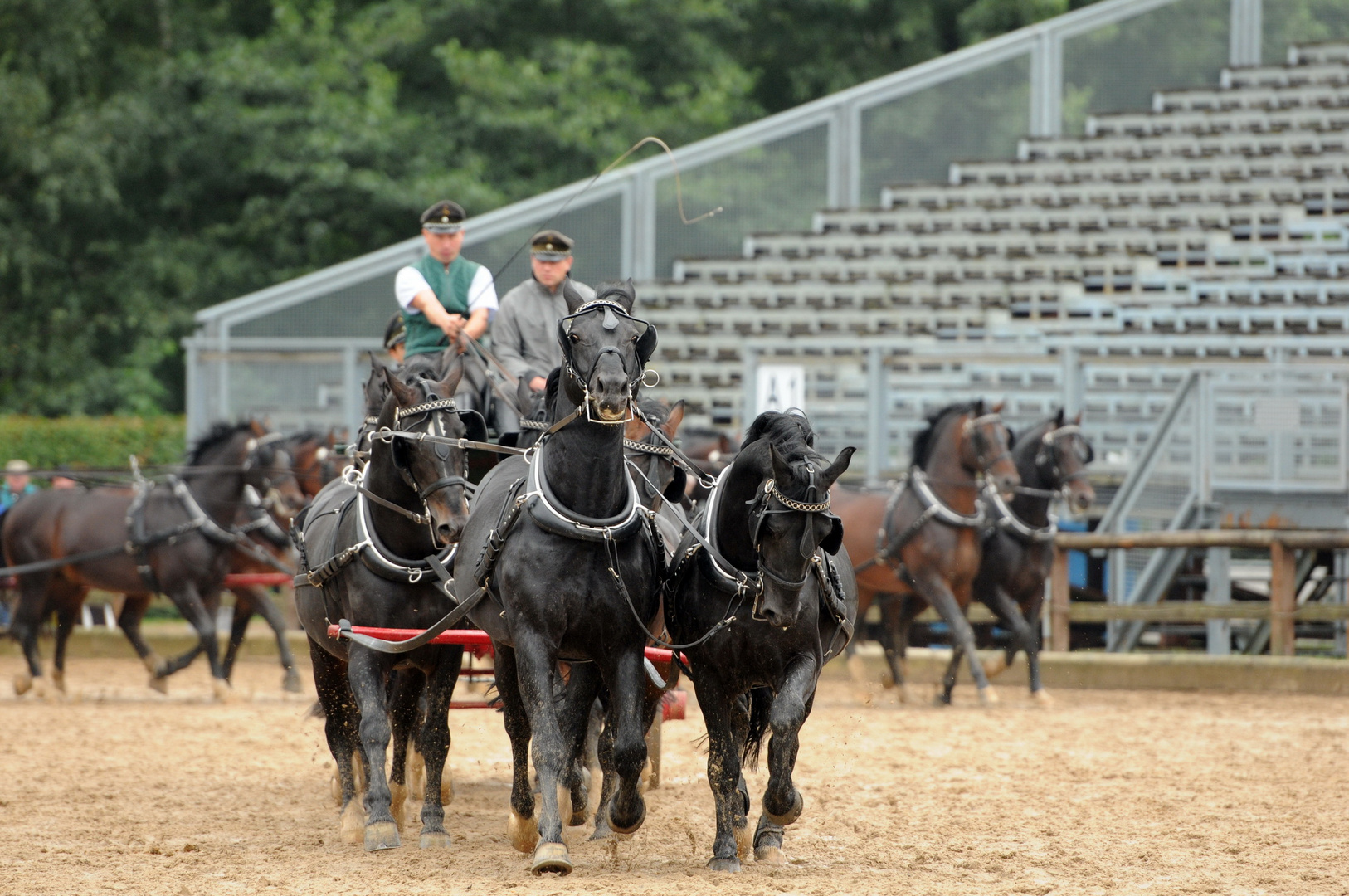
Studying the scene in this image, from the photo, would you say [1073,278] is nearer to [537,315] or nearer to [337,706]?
[537,315]

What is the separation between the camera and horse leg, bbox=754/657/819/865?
6.16 meters

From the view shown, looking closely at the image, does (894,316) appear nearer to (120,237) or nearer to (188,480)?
(188,480)

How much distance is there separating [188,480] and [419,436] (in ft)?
23.6

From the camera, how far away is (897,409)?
1667 cm

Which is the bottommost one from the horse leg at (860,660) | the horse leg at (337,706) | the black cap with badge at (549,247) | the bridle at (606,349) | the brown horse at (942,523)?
the horse leg at (860,660)

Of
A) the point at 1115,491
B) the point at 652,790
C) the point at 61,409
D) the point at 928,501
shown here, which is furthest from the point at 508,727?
the point at 61,409

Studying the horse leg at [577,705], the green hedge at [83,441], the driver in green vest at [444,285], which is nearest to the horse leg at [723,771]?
the horse leg at [577,705]

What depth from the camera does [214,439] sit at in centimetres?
1369

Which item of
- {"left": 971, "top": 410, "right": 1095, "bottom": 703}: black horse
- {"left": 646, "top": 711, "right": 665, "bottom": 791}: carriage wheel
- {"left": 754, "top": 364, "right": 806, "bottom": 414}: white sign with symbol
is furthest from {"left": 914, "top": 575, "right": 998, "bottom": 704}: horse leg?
{"left": 646, "top": 711, "right": 665, "bottom": 791}: carriage wheel

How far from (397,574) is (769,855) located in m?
1.95

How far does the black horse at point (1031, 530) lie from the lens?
43.0 ft

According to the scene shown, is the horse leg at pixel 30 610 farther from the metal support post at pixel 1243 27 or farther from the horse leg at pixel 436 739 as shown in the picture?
the metal support post at pixel 1243 27

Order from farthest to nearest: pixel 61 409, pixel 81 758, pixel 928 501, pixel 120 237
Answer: pixel 120 237 → pixel 61 409 → pixel 928 501 → pixel 81 758

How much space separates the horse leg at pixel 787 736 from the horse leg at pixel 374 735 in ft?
5.32
